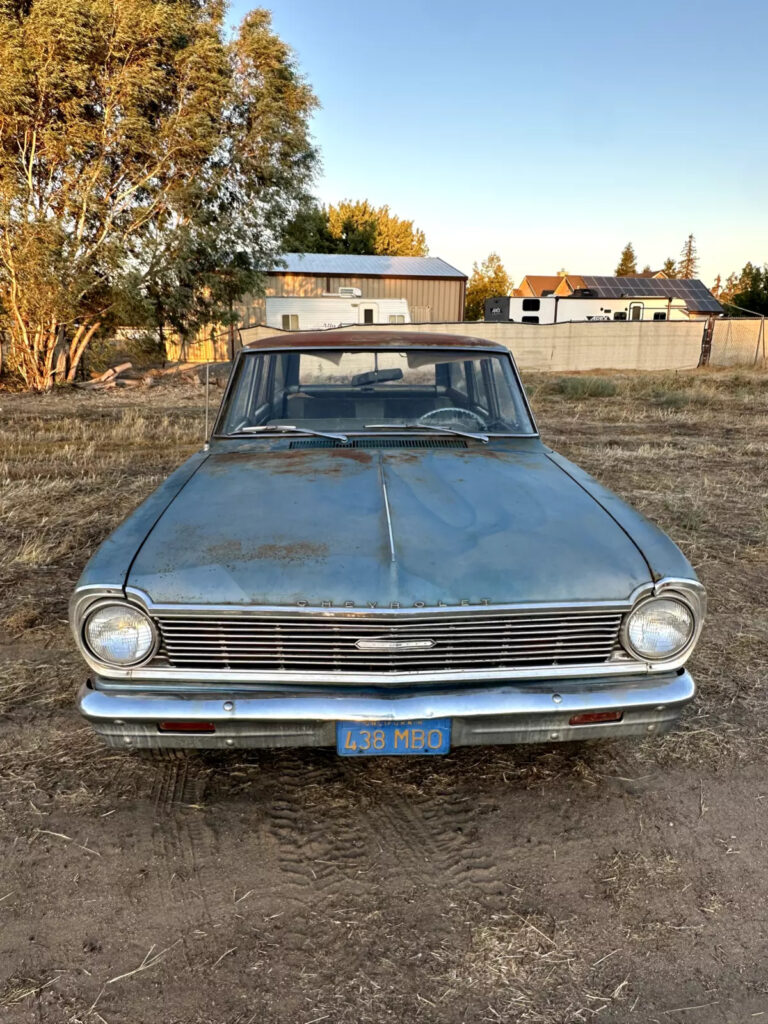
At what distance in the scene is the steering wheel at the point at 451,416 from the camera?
3.52m

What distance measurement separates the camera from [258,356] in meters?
3.58

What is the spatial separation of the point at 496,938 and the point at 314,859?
614mm

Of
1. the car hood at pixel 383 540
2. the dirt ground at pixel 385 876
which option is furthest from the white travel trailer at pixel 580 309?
the dirt ground at pixel 385 876

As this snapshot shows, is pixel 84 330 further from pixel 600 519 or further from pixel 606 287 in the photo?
pixel 606 287

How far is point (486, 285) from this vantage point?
2377 inches

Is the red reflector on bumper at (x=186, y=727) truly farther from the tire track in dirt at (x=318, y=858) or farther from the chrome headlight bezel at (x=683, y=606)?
the chrome headlight bezel at (x=683, y=606)

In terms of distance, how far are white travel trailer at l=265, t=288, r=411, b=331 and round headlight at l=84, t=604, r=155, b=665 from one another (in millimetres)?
24427

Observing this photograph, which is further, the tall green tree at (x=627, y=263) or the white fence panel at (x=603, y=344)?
the tall green tree at (x=627, y=263)

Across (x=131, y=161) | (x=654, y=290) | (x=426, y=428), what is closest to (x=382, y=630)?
(x=426, y=428)

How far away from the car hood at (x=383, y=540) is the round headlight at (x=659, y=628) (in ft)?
0.34

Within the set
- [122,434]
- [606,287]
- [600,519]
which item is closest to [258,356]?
[600,519]

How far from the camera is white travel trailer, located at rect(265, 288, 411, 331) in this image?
25.5 meters

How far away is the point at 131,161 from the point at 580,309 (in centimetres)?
2748

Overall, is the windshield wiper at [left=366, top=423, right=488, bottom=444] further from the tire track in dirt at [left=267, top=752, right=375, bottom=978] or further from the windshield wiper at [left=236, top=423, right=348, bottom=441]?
the tire track in dirt at [left=267, top=752, right=375, bottom=978]
